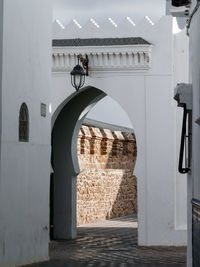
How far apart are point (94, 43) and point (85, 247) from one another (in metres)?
3.97

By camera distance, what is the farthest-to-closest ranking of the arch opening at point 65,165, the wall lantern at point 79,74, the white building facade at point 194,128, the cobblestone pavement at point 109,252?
1. the arch opening at point 65,165
2. the wall lantern at point 79,74
3. the cobblestone pavement at point 109,252
4. the white building facade at point 194,128

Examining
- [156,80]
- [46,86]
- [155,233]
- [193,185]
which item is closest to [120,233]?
[155,233]

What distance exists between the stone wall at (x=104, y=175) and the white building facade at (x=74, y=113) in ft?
11.4

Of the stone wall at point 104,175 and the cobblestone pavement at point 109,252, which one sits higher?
the stone wall at point 104,175

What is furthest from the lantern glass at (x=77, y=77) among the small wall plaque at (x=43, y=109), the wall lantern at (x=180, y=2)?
the wall lantern at (x=180, y=2)

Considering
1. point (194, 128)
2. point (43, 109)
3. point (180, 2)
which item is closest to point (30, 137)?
point (43, 109)

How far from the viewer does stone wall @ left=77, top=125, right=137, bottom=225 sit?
18.8 meters

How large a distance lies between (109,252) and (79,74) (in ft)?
11.2

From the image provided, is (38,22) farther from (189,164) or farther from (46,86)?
(189,164)

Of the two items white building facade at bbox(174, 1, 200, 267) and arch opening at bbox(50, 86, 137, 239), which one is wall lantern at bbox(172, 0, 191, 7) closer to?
white building facade at bbox(174, 1, 200, 267)

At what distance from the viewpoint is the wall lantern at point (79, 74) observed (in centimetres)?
1320

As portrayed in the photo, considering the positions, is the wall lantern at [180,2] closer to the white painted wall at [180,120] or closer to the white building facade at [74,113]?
the white building facade at [74,113]

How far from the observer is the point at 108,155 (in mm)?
21094

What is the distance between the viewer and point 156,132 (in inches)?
528
